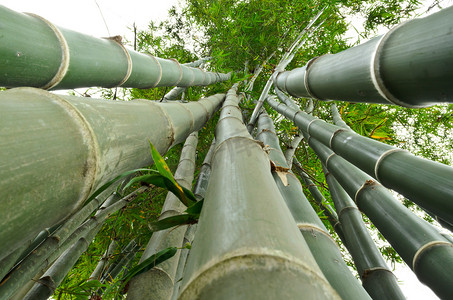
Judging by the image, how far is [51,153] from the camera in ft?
1.63

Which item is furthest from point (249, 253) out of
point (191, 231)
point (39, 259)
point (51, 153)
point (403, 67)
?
point (39, 259)

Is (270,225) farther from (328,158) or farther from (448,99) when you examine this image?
(328,158)

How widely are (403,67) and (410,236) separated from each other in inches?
34.0

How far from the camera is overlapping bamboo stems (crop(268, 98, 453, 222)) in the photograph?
0.80 m

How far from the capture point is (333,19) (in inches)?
177

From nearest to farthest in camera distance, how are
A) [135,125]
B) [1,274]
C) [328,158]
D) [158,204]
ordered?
1. [135,125]
2. [1,274]
3. [328,158]
4. [158,204]

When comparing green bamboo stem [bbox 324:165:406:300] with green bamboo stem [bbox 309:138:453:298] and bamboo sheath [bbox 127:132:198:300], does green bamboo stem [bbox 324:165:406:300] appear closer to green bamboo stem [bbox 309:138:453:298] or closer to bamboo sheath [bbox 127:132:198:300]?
green bamboo stem [bbox 309:138:453:298]

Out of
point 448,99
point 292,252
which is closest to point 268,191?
point 292,252

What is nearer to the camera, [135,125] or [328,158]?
[135,125]

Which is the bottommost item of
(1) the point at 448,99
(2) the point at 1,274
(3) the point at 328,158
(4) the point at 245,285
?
(2) the point at 1,274

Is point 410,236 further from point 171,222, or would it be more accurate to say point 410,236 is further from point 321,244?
point 171,222

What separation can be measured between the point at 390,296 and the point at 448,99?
3.93 feet

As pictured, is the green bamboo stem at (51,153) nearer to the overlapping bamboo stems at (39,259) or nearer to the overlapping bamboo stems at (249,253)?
the overlapping bamboo stems at (249,253)

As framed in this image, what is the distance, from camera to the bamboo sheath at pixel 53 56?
0.74 meters
